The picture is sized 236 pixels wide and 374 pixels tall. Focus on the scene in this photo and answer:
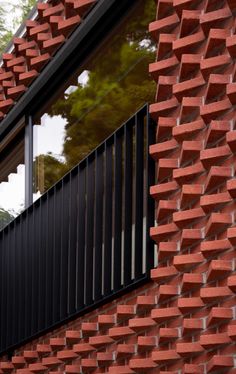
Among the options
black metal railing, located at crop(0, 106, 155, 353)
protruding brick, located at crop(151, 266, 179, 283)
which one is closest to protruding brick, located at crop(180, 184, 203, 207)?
protruding brick, located at crop(151, 266, 179, 283)

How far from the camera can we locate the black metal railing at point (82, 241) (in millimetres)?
8133

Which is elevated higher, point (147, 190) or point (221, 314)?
point (147, 190)

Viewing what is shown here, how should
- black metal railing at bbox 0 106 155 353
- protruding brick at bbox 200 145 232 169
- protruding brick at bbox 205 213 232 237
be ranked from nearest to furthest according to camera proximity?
protruding brick at bbox 205 213 232 237, protruding brick at bbox 200 145 232 169, black metal railing at bbox 0 106 155 353

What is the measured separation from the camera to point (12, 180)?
40.8 ft

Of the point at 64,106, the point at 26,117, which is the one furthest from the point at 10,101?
the point at 64,106

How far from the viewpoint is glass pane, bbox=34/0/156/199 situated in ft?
29.2

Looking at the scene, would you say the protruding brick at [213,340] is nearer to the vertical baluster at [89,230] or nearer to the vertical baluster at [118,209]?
the vertical baluster at [118,209]

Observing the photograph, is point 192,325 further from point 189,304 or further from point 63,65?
point 63,65

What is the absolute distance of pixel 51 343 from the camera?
31.6ft

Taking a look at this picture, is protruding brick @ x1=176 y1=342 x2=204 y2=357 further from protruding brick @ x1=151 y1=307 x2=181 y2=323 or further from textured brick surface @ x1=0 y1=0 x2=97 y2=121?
textured brick surface @ x1=0 y1=0 x2=97 y2=121

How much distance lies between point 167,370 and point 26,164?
4943mm

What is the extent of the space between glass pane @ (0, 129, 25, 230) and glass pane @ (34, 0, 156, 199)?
0.55m

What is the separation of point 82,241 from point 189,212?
2.24 m

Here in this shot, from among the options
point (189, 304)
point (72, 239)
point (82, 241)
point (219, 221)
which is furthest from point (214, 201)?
point (72, 239)
